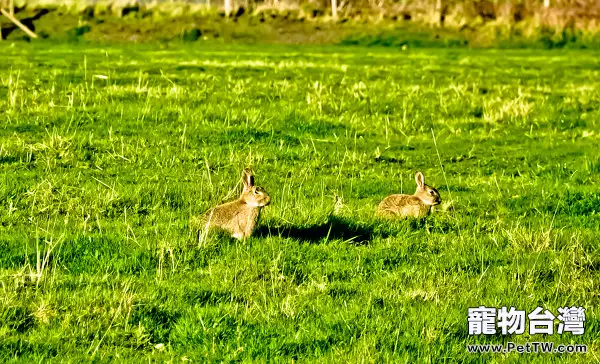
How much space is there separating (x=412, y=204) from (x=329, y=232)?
61.7 inches

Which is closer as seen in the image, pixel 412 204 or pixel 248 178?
pixel 248 178

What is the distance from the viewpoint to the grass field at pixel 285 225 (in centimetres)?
701

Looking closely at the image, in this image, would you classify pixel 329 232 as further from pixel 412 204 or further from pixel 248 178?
pixel 412 204

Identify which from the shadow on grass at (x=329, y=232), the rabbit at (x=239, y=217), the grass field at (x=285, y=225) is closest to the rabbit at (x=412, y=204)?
the grass field at (x=285, y=225)

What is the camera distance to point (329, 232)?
9.50 m

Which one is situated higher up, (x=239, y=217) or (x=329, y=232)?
(x=239, y=217)

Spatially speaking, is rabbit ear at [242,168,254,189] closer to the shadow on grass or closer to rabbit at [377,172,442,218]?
the shadow on grass

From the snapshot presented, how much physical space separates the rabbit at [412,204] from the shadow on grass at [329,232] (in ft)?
1.68

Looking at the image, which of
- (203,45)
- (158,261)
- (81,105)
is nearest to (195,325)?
(158,261)

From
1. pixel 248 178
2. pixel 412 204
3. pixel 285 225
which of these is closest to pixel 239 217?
pixel 248 178

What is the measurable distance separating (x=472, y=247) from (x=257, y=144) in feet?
20.7

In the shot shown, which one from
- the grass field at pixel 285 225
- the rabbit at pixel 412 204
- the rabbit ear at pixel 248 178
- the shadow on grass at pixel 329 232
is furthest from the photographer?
the rabbit at pixel 412 204

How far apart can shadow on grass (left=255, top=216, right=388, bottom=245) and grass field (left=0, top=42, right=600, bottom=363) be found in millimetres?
33

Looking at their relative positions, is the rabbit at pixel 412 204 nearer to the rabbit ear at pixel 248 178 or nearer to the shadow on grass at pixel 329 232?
the shadow on grass at pixel 329 232
